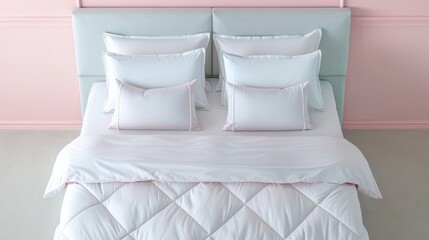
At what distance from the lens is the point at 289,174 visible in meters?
4.09

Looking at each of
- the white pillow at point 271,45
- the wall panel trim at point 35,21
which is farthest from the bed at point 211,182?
the wall panel trim at point 35,21

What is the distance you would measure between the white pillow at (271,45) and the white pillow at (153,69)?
0.65ft

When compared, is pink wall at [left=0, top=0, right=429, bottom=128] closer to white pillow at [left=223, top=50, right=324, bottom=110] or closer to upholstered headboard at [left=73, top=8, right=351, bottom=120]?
upholstered headboard at [left=73, top=8, right=351, bottom=120]

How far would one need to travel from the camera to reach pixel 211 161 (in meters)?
4.20

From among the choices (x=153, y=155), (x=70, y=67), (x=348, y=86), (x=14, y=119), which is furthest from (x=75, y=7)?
(x=348, y=86)

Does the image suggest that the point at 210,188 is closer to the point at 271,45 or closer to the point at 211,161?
the point at 211,161

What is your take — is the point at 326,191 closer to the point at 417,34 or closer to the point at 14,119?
the point at 417,34

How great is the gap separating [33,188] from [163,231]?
52.1 inches

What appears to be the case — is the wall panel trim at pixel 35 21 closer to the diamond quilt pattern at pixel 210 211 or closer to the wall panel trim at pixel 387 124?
the diamond quilt pattern at pixel 210 211

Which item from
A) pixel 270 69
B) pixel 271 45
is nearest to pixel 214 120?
pixel 270 69

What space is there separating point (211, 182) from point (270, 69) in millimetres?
961

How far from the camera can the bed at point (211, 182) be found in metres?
3.87

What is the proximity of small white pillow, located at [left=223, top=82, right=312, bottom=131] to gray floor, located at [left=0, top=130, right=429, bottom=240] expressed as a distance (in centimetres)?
64

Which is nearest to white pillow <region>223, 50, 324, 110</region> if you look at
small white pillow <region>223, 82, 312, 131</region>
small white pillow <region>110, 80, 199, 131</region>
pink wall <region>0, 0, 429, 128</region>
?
small white pillow <region>223, 82, 312, 131</region>
